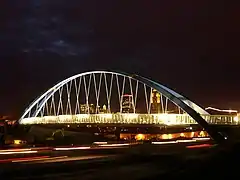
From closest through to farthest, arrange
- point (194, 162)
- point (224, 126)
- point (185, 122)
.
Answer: point (194, 162), point (224, 126), point (185, 122)

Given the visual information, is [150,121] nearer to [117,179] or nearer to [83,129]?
[83,129]

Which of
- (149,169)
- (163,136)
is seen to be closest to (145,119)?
(163,136)

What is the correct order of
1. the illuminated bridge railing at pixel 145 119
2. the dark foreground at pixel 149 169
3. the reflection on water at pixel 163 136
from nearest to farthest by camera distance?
the dark foreground at pixel 149 169, the illuminated bridge railing at pixel 145 119, the reflection on water at pixel 163 136

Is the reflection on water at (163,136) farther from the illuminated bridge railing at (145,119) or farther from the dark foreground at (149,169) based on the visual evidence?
the dark foreground at (149,169)

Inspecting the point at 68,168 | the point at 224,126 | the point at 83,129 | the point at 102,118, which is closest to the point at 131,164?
the point at 68,168

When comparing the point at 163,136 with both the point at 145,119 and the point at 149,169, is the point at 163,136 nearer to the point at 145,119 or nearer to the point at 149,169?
the point at 145,119

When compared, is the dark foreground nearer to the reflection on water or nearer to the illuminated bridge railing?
the illuminated bridge railing

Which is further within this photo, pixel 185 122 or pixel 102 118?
pixel 102 118

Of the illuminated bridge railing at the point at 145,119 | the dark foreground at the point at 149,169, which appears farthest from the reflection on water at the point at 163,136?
the dark foreground at the point at 149,169

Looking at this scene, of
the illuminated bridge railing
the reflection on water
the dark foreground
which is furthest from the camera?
the reflection on water

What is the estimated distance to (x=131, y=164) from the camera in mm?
26172

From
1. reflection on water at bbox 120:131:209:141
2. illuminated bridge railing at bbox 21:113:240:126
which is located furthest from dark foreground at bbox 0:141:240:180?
reflection on water at bbox 120:131:209:141

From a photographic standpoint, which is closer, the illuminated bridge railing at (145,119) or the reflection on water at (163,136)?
the illuminated bridge railing at (145,119)

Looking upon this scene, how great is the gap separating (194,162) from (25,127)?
110 meters
